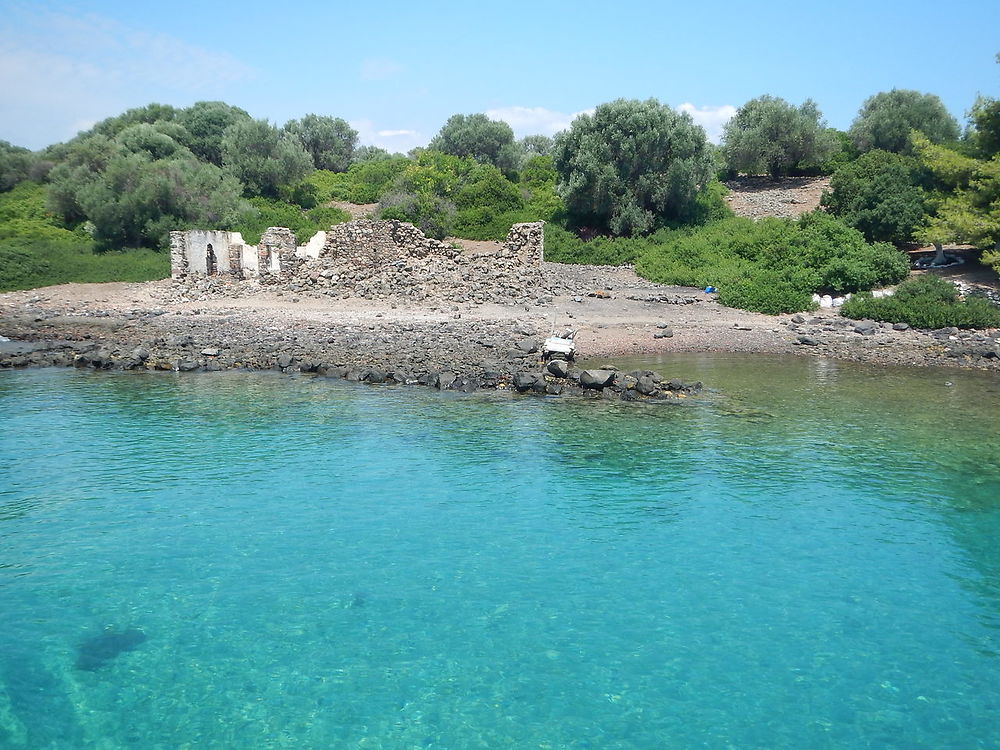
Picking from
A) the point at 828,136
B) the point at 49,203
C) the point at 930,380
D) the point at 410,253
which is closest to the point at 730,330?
the point at 930,380

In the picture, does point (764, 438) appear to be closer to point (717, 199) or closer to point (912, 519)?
point (912, 519)

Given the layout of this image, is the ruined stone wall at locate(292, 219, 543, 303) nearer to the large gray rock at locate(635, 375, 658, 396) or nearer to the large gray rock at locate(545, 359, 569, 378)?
the large gray rock at locate(545, 359, 569, 378)

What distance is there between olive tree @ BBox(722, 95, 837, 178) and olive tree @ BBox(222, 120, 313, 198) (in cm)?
2548

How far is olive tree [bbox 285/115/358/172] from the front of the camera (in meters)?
58.0

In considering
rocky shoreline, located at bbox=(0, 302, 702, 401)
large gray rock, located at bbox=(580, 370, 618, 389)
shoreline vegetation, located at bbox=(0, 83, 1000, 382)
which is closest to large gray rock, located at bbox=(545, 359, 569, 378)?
rocky shoreline, located at bbox=(0, 302, 702, 401)

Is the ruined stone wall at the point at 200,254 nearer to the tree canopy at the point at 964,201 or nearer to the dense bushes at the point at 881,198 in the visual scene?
the dense bushes at the point at 881,198

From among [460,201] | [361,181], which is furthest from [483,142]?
[460,201]

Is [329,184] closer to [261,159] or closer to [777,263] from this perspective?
[261,159]

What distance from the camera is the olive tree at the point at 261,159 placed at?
44.6 meters

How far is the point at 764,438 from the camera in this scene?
13.9 meters

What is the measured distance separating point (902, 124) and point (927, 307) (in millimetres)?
22551

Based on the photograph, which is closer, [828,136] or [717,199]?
[717,199]

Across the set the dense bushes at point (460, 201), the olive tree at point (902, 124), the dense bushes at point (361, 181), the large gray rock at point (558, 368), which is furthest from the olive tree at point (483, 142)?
the large gray rock at point (558, 368)

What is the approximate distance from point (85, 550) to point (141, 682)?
3197 millimetres
